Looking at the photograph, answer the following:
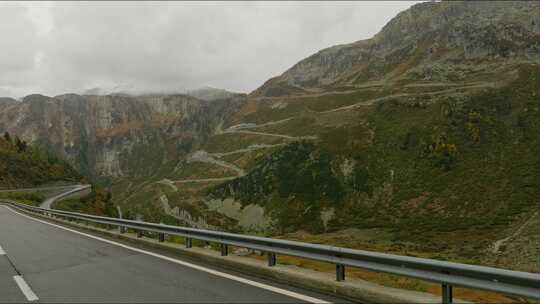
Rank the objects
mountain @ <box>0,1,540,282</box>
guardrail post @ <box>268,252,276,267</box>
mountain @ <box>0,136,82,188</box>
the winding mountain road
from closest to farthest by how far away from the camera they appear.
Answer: the winding mountain road, guardrail post @ <box>268,252,276,267</box>, mountain @ <box>0,1,540,282</box>, mountain @ <box>0,136,82,188</box>

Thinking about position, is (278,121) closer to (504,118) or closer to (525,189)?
(504,118)

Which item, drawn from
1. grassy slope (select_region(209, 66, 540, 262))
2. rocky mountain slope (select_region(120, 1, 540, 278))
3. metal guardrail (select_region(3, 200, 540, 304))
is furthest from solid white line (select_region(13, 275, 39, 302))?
grassy slope (select_region(209, 66, 540, 262))

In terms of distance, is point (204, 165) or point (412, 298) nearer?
point (412, 298)

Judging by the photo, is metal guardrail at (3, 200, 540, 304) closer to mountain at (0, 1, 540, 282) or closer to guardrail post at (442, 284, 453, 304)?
guardrail post at (442, 284, 453, 304)

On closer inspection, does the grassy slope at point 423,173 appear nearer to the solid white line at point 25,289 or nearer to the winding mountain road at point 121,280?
the winding mountain road at point 121,280

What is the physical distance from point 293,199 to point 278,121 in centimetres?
8798

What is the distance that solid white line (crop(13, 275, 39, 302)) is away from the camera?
24.2ft

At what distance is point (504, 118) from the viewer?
100438 millimetres

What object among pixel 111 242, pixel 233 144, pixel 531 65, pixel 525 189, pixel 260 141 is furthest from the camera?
pixel 233 144

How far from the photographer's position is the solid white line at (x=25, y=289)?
738 cm

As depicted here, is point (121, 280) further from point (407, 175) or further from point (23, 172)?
point (407, 175)

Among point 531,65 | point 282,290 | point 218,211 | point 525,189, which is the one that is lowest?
point 218,211

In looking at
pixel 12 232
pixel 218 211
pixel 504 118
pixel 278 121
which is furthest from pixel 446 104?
pixel 12 232

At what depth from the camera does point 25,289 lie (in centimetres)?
812
